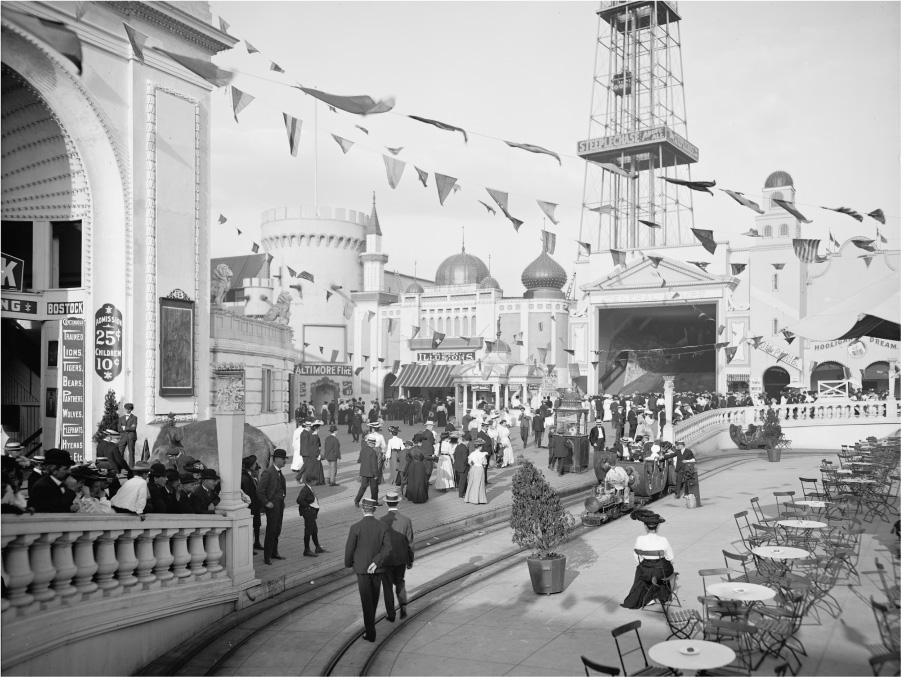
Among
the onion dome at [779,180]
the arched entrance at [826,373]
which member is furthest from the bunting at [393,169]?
the onion dome at [779,180]

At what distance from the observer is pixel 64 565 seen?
25.0 feet

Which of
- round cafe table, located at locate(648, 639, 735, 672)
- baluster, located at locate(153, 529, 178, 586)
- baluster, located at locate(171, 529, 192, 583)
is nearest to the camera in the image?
round cafe table, located at locate(648, 639, 735, 672)

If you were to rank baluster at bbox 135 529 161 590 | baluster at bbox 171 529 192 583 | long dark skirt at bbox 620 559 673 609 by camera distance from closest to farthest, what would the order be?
1. baluster at bbox 135 529 161 590
2. baluster at bbox 171 529 192 583
3. long dark skirt at bbox 620 559 673 609

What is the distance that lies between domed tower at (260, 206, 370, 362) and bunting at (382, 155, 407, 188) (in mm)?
46833

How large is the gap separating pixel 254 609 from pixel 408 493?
26.5 ft

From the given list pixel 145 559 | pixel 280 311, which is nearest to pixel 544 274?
pixel 280 311

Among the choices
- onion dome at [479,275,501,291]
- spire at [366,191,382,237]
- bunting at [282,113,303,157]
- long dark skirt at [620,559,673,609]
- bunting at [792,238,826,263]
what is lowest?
long dark skirt at [620,559,673,609]

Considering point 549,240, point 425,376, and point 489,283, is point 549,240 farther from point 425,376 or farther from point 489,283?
point 489,283

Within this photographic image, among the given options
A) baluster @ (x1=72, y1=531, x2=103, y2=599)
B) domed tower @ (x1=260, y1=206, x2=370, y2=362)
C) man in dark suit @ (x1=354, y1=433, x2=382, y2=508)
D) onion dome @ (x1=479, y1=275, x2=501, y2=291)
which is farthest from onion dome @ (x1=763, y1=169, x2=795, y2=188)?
baluster @ (x1=72, y1=531, x2=103, y2=599)

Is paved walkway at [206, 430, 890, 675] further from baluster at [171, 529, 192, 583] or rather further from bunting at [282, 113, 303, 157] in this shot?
bunting at [282, 113, 303, 157]

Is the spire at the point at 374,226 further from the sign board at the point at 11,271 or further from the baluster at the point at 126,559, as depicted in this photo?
the baluster at the point at 126,559

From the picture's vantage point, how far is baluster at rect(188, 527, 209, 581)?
9.41 m

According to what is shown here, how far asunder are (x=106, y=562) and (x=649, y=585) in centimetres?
587

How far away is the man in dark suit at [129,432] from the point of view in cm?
1862
